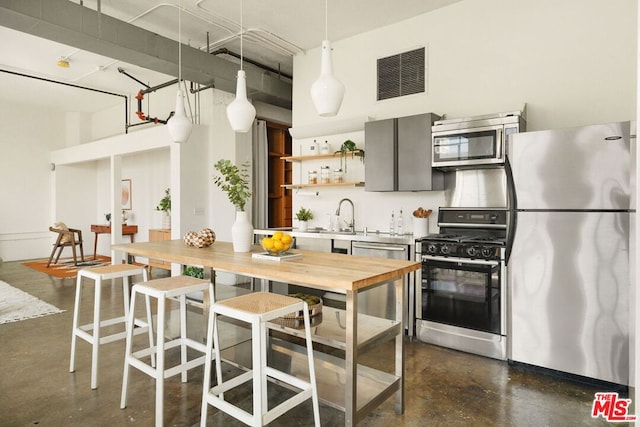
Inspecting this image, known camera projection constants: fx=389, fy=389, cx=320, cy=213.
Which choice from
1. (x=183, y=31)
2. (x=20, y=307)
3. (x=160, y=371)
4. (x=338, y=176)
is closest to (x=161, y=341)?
(x=160, y=371)

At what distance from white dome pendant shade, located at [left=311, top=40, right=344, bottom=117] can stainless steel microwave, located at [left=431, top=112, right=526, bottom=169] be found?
1.87m

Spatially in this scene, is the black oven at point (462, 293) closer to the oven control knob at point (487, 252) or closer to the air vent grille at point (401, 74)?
the oven control knob at point (487, 252)

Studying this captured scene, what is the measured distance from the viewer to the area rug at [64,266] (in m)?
7.06

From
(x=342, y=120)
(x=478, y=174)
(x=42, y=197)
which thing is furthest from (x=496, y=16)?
(x=42, y=197)

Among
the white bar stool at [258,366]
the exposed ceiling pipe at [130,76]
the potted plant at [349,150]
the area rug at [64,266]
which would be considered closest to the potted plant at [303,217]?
the potted plant at [349,150]

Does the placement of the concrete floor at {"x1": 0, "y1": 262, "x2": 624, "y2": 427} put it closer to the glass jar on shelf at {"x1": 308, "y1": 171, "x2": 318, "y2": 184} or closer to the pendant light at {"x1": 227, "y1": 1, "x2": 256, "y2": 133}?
the pendant light at {"x1": 227, "y1": 1, "x2": 256, "y2": 133}

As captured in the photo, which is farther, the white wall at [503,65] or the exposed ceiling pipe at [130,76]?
the exposed ceiling pipe at [130,76]

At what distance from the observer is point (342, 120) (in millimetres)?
4902

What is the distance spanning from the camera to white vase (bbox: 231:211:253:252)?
2922 millimetres

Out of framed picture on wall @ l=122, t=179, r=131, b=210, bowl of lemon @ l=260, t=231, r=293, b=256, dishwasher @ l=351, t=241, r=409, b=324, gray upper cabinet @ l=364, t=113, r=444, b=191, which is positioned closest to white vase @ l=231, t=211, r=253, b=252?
bowl of lemon @ l=260, t=231, r=293, b=256

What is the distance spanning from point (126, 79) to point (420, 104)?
5.29 metres

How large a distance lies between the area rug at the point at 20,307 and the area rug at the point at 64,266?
1344mm

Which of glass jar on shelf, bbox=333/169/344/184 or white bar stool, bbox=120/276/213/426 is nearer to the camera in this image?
white bar stool, bbox=120/276/213/426

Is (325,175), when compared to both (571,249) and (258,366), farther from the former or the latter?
(258,366)
